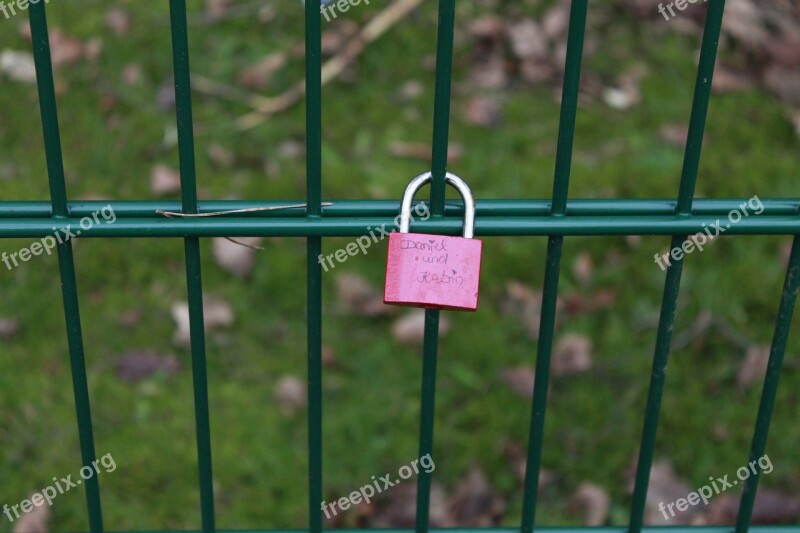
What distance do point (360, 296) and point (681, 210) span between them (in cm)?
166

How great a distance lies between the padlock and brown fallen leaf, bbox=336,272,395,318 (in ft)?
5.33

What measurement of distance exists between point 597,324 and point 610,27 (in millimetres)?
1478

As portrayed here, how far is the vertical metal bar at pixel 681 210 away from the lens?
1.41 metres

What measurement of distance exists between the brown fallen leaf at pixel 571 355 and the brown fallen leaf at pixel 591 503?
0.36 meters

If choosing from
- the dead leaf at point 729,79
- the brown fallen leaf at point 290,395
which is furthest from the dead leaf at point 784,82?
the brown fallen leaf at point 290,395

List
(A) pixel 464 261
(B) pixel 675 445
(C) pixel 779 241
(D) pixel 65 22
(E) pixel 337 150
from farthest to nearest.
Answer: (D) pixel 65 22 → (E) pixel 337 150 → (C) pixel 779 241 → (B) pixel 675 445 → (A) pixel 464 261

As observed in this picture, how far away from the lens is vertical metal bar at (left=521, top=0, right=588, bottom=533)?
1.40m

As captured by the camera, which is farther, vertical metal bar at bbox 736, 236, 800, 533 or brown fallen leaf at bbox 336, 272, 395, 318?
brown fallen leaf at bbox 336, 272, 395, 318

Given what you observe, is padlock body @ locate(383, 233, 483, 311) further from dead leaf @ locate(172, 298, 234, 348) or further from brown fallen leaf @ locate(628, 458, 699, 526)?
dead leaf @ locate(172, 298, 234, 348)

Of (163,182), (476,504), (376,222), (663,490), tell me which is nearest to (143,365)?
(163,182)

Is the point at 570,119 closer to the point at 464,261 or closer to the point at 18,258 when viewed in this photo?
the point at 464,261

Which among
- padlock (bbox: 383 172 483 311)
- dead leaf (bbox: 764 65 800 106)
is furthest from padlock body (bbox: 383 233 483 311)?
dead leaf (bbox: 764 65 800 106)

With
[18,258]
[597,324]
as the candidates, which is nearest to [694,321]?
[597,324]

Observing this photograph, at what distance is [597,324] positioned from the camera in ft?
9.84
